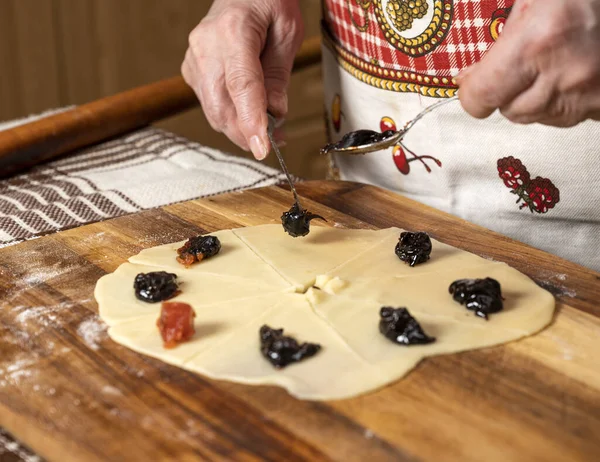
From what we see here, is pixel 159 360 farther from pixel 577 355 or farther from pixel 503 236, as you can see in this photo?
pixel 503 236

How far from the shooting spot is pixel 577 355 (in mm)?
1442

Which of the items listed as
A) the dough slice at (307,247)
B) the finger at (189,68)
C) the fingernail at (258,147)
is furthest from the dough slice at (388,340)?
the finger at (189,68)

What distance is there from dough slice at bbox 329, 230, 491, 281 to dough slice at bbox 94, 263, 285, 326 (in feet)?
0.58

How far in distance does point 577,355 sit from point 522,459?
12.7 inches

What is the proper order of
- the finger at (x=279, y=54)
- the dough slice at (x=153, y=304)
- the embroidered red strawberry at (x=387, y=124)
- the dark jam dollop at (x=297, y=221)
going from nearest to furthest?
the dough slice at (x=153, y=304), the dark jam dollop at (x=297, y=221), the embroidered red strawberry at (x=387, y=124), the finger at (x=279, y=54)

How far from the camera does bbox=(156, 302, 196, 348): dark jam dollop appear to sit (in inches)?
58.0

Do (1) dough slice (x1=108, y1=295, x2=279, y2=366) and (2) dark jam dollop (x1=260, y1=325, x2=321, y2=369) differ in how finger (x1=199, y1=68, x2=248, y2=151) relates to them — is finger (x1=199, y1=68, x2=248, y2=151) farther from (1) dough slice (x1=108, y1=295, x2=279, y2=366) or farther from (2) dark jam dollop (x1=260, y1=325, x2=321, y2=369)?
(2) dark jam dollop (x1=260, y1=325, x2=321, y2=369)

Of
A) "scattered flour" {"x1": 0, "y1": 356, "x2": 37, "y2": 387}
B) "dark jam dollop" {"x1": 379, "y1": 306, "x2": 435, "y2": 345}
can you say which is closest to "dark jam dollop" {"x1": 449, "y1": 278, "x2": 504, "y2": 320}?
"dark jam dollop" {"x1": 379, "y1": 306, "x2": 435, "y2": 345}

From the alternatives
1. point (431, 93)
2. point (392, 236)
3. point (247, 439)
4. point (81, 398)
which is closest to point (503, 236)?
point (392, 236)

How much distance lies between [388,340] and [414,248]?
31 cm

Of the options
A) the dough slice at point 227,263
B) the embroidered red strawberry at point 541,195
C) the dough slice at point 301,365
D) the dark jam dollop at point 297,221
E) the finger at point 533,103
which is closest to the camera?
the dough slice at point 301,365

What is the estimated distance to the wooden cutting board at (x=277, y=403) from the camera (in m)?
1.21

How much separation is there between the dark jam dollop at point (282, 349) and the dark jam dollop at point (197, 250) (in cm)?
36

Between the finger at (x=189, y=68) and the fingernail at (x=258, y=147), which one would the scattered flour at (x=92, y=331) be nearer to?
the fingernail at (x=258, y=147)
